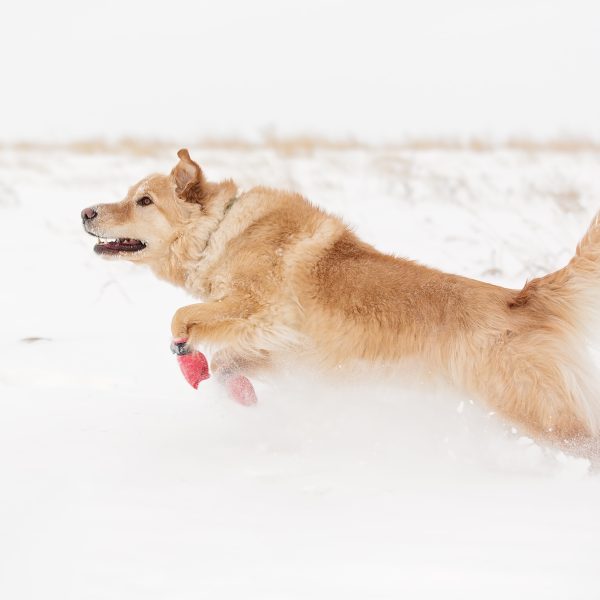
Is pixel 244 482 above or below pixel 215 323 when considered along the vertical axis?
below

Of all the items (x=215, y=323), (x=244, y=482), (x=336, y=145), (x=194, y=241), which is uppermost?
(x=194, y=241)

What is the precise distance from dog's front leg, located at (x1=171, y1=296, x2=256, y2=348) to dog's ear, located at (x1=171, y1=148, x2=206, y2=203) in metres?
0.80

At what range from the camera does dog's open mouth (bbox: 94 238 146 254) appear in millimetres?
4699

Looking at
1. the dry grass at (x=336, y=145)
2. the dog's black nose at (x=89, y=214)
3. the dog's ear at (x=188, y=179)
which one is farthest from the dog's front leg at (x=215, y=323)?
the dry grass at (x=336, y=145)

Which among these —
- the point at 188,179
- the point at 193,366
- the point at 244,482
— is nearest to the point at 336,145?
the point at 188,179

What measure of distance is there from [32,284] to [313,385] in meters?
4.32

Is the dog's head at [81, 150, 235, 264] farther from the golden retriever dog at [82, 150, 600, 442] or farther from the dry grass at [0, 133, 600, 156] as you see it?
the dry grass at [0, 133, 600, 156]

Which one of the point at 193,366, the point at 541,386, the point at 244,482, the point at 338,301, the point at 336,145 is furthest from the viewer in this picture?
the point at 336,145

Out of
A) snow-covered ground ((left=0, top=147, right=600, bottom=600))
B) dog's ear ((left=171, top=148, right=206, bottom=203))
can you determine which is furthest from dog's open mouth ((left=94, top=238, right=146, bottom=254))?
snow-covered ground ((left=0, top=147, right=600, bottom=600))

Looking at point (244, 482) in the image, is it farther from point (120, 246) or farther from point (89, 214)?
point (89, 214)

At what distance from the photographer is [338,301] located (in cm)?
411

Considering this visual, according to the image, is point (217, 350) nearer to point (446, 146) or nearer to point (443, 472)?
point (443, 472)

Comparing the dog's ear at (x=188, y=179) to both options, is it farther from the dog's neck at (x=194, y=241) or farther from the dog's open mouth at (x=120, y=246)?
the dog's open mouth at (x=120, y=246)

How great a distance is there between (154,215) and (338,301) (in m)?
1.33
